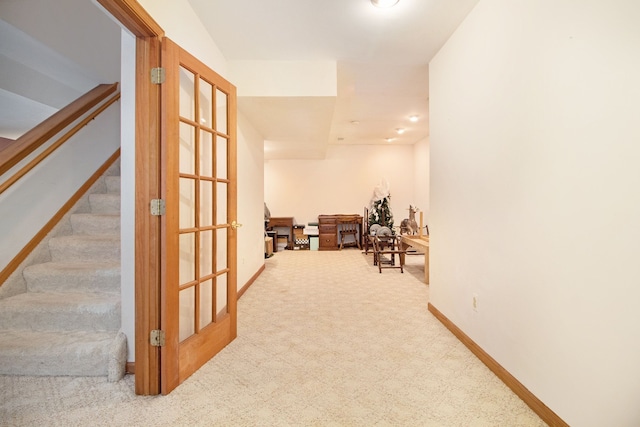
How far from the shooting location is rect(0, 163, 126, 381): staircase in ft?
5.81

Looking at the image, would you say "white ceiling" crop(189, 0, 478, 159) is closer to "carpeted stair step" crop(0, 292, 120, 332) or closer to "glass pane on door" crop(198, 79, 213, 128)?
"glass pane on door" crop(198, 79, 213, 128)

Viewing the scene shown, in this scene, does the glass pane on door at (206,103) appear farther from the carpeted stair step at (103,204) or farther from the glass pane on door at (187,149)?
the carpeted stair step at (103,204)

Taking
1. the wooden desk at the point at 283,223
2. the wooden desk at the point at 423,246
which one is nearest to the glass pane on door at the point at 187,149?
the wooden desk at the point at 423,246

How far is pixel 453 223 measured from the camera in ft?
7.99

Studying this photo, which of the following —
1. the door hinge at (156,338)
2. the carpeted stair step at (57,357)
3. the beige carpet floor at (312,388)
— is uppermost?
the door hinge at (156,338)

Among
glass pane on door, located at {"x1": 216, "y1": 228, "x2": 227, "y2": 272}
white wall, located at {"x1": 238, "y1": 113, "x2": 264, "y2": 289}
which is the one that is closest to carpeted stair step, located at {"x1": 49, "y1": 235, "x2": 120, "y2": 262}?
glass pane on door, located at {"x1": 216, "y1": 228, "x2": 227, "y2": 272}

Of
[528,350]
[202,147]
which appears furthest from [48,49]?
[528,350]

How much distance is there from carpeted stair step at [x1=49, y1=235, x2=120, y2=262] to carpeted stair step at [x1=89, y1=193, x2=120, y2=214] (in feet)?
1.44

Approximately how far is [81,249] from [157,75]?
1.64 metres

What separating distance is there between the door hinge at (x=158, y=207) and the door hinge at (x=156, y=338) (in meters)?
0.66

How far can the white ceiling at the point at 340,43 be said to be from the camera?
214 centimetres

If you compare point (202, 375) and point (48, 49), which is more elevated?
point (48, 49)

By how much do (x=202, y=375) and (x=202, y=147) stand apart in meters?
1.52

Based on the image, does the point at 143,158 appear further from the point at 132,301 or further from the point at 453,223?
the point at 453,223
